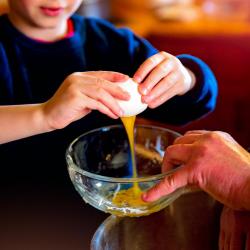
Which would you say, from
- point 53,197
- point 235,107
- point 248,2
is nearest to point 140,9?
point 248,2

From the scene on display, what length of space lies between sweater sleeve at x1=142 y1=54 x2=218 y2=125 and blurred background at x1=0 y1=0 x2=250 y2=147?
0.64 metres

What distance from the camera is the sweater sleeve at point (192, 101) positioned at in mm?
981

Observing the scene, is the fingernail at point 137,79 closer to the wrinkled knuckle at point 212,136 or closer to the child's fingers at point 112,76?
the child's fingers at point 112,76

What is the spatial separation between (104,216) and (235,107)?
4.12 ft

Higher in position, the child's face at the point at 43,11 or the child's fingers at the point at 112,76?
the child's face at the point at 43,11

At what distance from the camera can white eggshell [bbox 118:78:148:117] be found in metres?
0.68

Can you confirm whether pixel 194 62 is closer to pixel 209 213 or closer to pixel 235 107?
pixel 209 213

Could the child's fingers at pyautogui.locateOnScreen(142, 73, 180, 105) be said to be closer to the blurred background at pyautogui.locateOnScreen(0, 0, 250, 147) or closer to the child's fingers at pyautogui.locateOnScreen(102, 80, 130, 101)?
the child's fingers at pyautogui.locateOnScreen(102, 80, 130, 101)

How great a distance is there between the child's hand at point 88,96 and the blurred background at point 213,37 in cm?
104

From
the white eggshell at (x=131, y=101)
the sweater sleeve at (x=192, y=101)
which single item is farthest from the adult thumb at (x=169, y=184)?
the sweater sleeve at (x=192, y=101)

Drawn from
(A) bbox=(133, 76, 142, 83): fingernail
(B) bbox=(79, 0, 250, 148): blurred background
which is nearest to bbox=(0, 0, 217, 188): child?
(A) bbox=(133, 76, 142, 83): fingernail

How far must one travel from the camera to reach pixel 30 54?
973mm

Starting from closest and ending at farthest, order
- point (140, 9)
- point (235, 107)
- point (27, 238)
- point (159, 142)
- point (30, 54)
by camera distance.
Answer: point (27, 238), point (159, 142), point (30, 54), point (235, 107), point (140, 9)

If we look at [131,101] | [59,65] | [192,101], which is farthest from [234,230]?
[59,65]
